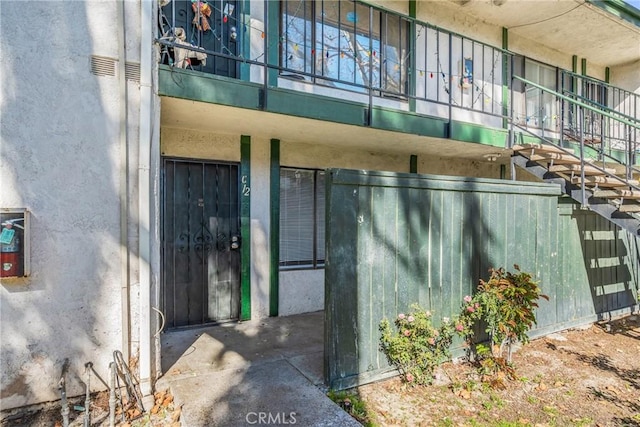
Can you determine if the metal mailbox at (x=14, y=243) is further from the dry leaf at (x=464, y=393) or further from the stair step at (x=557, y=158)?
the stair step at (x=557, y=158)

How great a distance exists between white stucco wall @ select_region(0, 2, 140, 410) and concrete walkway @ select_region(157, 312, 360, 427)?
0.81 meters

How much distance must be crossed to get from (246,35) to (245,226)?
250cm

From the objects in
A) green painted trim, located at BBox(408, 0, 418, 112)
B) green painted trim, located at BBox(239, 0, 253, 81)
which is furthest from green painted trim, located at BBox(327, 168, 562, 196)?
green painted trim, located at BBox(408, 0, 418, 112)

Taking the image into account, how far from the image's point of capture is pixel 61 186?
276cm

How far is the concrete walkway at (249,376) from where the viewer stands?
2666 millimetres

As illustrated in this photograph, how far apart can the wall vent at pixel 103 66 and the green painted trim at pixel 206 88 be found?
44cm

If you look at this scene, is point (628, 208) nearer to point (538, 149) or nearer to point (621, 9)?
point (538, 149)

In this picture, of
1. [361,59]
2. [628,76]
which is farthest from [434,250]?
[628,76]

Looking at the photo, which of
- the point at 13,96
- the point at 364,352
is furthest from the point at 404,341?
the point at 13,96

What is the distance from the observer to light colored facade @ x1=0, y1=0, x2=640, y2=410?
2.70 m

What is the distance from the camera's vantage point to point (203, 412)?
2.70 metres

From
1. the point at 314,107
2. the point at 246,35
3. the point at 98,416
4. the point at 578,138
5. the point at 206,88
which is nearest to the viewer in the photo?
the point at 98,416

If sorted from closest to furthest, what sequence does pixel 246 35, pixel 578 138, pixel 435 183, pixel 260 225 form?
pixel 435 183 → pixel 246 35 → pixel 260 225 → pixel 578 138

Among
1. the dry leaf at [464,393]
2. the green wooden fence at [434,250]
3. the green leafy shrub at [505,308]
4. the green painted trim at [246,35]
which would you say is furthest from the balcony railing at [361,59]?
the dry leaf at [464,393]
